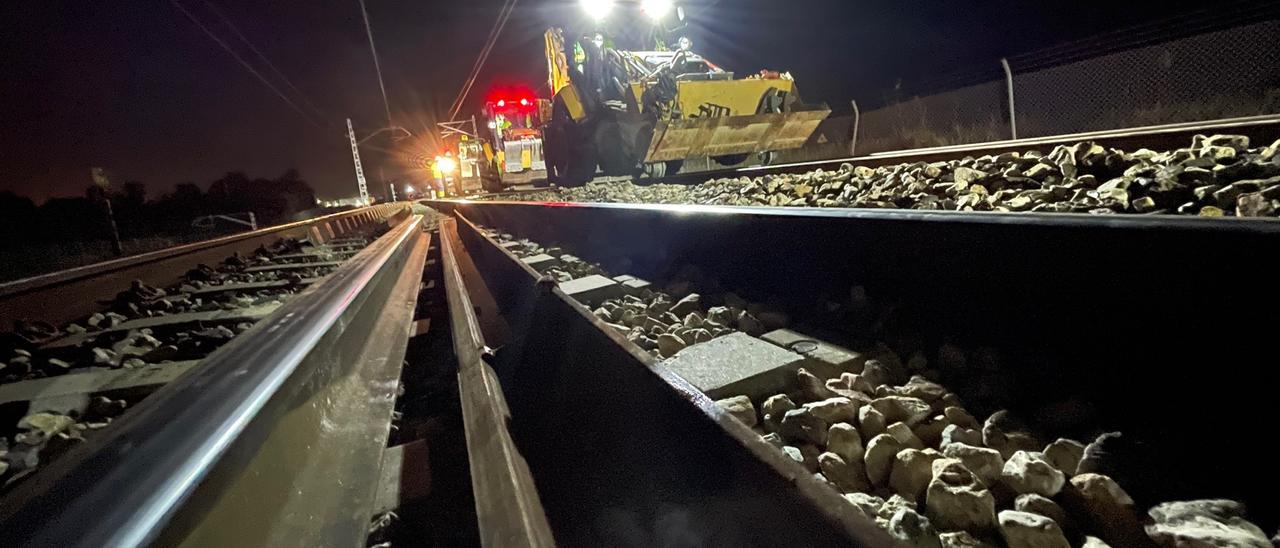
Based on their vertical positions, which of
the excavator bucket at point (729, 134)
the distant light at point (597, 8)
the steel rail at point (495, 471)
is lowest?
the steel rail at point (495, 471)

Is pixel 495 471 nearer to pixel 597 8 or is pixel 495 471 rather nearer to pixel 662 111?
pixel 662 111

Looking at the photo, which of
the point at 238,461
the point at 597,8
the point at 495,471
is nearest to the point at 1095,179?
the point at 495,471

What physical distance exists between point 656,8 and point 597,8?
51.9 inches

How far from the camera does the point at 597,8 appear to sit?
31.6ft

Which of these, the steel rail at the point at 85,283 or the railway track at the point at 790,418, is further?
the steel rail at the point at 85,283

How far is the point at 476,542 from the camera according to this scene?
1.11 metres

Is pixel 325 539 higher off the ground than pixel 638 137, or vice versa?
pixel 638 137

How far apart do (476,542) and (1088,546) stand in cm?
103

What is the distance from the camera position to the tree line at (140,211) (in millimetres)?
23219

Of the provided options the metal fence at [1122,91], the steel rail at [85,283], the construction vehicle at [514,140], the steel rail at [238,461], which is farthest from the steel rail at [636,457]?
the construction vehicle at [514,140]

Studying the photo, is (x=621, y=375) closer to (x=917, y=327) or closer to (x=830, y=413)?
(x=830, y=413)

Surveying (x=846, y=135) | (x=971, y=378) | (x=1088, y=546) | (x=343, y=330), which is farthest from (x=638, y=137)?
(x=846, y=135)

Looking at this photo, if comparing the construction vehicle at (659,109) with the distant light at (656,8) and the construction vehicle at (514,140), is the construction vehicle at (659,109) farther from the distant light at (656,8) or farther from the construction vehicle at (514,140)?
the construction vehicle at (514,140)

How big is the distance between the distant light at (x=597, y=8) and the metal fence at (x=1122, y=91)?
16.0 ft
